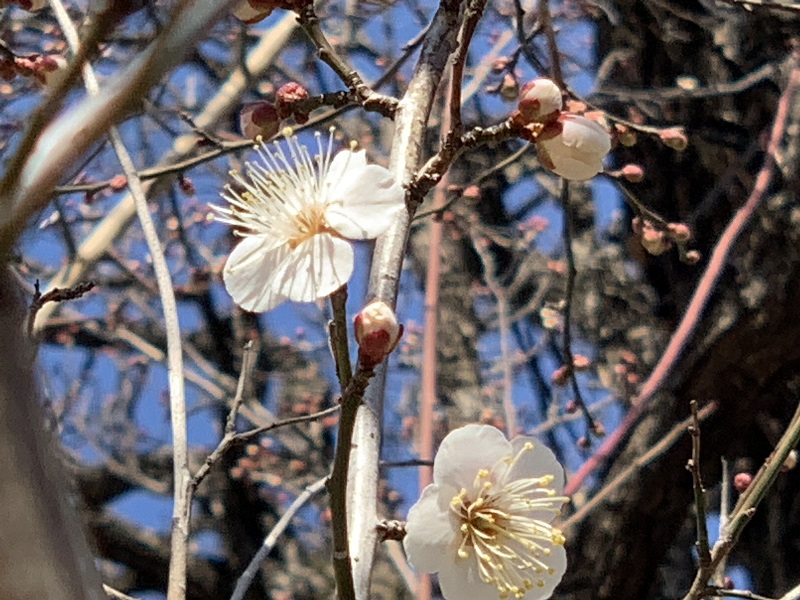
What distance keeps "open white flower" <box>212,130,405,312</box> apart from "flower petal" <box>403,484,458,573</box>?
0.22m

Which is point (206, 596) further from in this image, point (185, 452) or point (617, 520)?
point (185, 452)

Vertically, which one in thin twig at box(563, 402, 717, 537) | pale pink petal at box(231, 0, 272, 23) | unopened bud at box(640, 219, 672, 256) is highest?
pale pink petal at box(231, 0, 272, 23)

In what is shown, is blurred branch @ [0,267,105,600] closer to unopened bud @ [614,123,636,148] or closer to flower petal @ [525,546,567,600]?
flower petal @ [525,546,567,600]

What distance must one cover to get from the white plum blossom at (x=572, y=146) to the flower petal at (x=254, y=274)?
248mm

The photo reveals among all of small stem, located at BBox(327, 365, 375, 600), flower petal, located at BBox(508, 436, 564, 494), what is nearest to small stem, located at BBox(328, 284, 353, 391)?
small stem, located at BBox(327, 365, 375, 600)

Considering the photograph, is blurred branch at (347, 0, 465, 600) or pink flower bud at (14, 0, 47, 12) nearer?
blurred branch at (347, 0, 465, 600)

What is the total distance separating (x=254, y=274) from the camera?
843mm

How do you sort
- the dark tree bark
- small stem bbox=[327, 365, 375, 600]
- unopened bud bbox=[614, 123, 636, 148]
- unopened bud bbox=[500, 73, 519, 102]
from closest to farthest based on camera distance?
small stem bbox=[327, 365, 375, 600], unopened bud bbox=[614, 123, 636, 148], unopened bud bbox=[500, 73, 519, 102], the dark tree bark

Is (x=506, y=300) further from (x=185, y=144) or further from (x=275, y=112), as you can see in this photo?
(x=275, y=112)

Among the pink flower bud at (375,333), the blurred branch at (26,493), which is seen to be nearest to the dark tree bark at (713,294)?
the pink flower bud at (375,333)

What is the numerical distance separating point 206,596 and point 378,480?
230 cm

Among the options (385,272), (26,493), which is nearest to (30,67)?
(385,272)

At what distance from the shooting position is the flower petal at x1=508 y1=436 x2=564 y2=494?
934mm

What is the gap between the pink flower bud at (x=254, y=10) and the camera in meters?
0.88
